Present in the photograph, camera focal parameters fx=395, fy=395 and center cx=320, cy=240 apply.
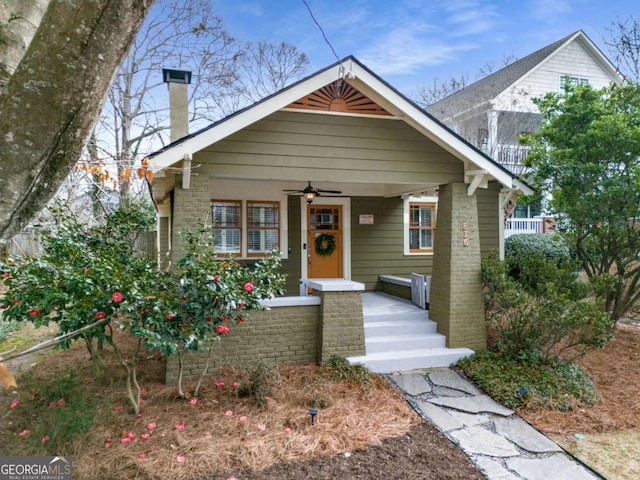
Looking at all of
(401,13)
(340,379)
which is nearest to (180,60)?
(401,13)

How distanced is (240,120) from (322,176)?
4.95 feet

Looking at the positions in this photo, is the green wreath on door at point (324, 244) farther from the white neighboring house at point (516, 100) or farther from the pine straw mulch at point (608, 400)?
the white neighboring house at point (516, 100)

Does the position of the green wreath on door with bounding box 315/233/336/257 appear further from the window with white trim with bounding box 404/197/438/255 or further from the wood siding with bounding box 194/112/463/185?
the wood siding with bounding box 194/112/463/185

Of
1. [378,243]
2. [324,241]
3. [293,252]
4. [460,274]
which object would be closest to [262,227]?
[293,252]

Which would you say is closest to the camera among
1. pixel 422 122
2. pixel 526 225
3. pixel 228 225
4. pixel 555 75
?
pixel 422 122

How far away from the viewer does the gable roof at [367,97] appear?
5.27 meters

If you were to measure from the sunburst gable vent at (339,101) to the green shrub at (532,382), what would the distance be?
4338mm

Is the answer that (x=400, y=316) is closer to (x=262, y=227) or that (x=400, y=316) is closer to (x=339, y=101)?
(x=262, y=227)

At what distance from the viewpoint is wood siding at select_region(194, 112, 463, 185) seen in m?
5.84

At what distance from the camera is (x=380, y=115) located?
21.0 feet

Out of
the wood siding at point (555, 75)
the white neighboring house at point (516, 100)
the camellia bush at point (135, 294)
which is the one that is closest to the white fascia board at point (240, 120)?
the camellia bush at point (135, 294)

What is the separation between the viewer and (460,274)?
6.76 m

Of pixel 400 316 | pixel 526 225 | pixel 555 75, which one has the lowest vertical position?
pixel 400 316

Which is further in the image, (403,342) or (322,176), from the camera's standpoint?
(403,342)
